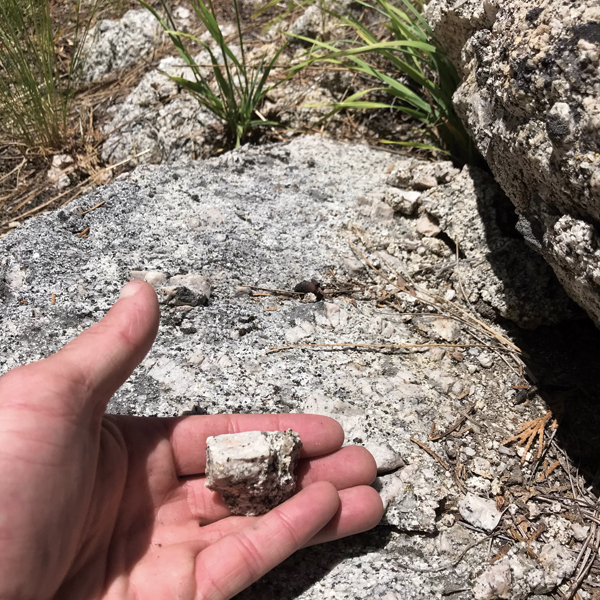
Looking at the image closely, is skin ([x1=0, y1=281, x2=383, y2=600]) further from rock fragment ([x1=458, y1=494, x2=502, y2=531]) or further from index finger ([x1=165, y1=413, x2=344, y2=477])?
rock fragment ([x1=458, y1=494, x2=502, y2=531])

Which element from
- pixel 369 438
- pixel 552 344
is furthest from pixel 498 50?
pixel 369 438

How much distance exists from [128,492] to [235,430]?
1.21 feet

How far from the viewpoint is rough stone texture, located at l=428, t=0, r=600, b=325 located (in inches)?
52.4

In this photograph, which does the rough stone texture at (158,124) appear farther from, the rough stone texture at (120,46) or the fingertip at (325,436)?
the fingertip at (325,436)

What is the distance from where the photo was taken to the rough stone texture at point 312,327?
1639 millimetres

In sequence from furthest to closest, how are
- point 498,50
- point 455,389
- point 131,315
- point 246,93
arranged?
1. point 246,93
2. point 455,389
3. point 498,50
4. point 131,315

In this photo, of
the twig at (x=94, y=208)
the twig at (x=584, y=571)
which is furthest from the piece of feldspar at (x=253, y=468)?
the twig at (x=94, y=208)

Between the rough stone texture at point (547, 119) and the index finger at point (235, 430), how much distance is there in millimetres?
896

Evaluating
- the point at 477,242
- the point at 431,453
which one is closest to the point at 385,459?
the point at 431,453

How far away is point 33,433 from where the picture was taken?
131 cm

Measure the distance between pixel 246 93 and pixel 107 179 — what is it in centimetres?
95

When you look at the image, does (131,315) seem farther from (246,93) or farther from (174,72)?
(174,72)

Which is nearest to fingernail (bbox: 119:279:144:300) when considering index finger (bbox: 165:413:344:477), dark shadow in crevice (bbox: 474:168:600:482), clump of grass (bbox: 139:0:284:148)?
index finger (bbox: 165:413:344:477)

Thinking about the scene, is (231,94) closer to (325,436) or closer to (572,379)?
(325,436)
